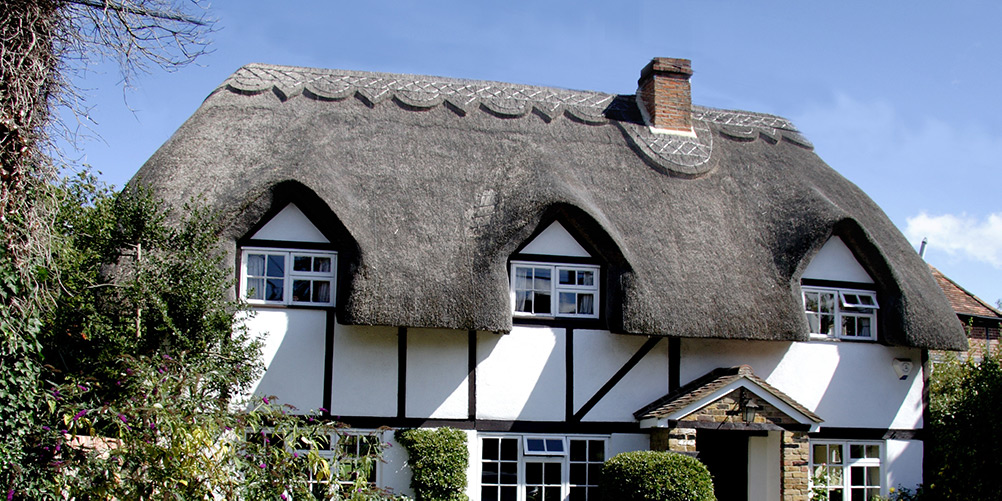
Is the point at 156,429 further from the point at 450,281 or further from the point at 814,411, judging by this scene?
the point at 814,411

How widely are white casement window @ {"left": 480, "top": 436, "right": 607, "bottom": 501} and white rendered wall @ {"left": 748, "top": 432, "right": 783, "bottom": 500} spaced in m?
2.29

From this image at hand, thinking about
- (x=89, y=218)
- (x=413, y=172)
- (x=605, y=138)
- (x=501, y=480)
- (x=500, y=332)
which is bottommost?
(x=501, y=480)

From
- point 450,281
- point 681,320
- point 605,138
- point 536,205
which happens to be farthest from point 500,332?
point 605,138

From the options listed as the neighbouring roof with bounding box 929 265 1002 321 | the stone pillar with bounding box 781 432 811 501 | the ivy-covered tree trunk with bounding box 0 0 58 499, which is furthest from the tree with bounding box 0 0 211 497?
the neighbouring roof with bounding box 929 265 1002 321

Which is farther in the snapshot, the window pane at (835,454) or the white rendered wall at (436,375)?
the window pane at (835,454)

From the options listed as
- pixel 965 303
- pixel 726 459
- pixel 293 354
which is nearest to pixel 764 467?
pixel 726 459

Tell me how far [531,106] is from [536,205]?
274 centimetres

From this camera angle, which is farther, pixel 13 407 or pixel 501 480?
pixel 501 480

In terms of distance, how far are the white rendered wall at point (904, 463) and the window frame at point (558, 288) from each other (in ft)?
16.2

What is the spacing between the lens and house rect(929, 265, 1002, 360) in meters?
16.9

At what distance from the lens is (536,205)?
38.1 ft

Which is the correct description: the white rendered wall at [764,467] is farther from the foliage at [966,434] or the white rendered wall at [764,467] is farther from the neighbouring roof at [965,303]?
the neighbouring roof at [965,303]

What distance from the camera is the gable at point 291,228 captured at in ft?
37.5

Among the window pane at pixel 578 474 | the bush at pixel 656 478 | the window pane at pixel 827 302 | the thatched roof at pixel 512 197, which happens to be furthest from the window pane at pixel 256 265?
the window pane at pixel 827 302
